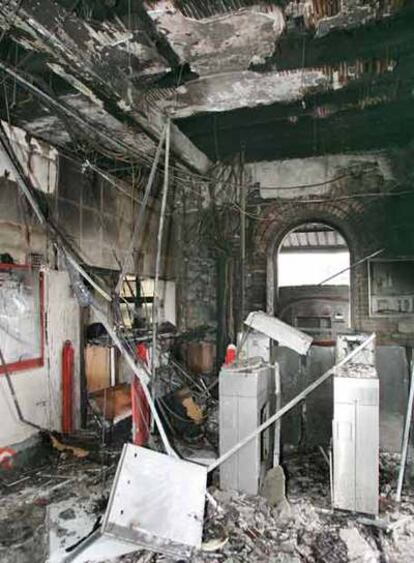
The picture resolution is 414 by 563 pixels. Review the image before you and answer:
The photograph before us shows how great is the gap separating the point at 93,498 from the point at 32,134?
3425 mm

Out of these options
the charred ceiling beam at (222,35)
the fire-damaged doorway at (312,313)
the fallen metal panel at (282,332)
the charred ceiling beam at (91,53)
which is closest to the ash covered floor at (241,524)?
the fire-damaged doorway at (312,313)

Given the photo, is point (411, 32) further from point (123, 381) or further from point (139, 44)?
point (123, 381)

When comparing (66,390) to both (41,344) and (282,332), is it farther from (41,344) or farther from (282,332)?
(282,332)

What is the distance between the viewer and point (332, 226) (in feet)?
20.4

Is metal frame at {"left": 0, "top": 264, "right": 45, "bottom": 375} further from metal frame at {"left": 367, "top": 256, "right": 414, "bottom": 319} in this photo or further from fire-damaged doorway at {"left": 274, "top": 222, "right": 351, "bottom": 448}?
metal frame at {"left": 367, "top": 256, "right": 414, "bottom": 319}

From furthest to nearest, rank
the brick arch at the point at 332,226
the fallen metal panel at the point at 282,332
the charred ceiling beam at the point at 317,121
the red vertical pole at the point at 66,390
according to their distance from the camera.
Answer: the brick arch at the point at 332,226
the red vertical pole at the point at 66,390
the charred ceiling beam at the point at 317,121
the fallen metal panel at the point at 282,332

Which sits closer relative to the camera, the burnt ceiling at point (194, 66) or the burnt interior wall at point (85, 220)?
the burnt ceiling at point (194, 66)

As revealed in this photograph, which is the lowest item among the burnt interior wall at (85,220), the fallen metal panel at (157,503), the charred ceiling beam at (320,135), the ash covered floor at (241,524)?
the ash covered floor at (241,524)

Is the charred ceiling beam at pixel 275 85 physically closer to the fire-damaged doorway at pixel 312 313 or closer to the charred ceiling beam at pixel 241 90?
the charred ceiling beam at pixel 241 90

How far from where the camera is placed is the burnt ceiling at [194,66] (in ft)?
9.36

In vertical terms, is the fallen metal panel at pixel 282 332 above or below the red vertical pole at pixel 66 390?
above

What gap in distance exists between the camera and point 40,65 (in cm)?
322

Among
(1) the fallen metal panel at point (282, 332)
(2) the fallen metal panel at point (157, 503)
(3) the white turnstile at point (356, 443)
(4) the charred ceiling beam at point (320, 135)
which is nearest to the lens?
(2) the fallen metal panel at point (157, 503)

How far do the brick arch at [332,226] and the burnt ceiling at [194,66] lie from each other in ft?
4.33
